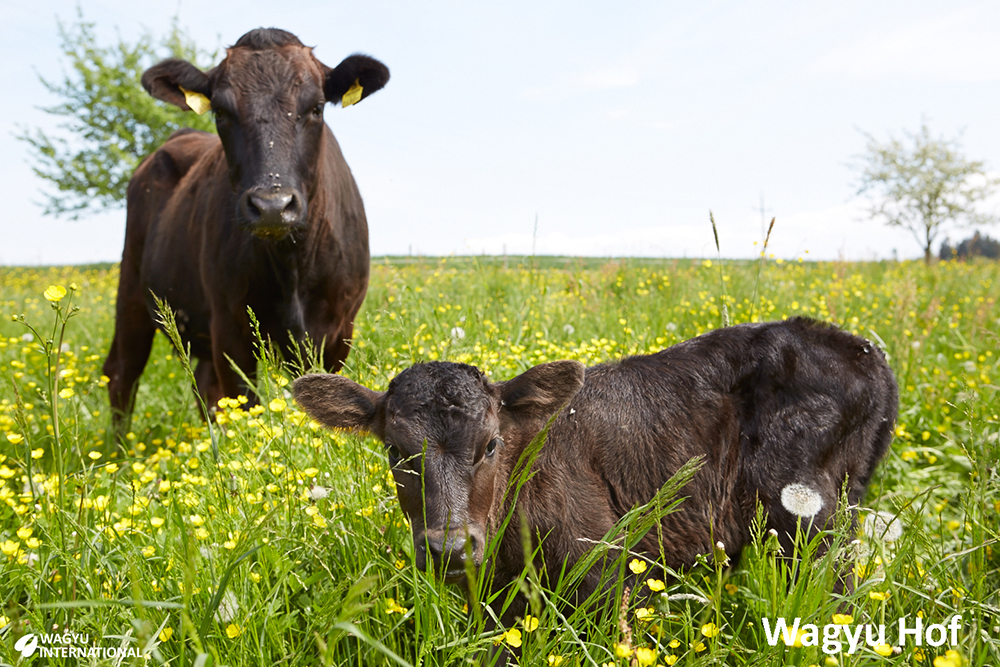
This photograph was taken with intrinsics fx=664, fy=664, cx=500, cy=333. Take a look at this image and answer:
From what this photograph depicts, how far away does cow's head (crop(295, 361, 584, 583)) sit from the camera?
7.24 feet

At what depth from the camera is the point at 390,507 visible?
288 centimetres

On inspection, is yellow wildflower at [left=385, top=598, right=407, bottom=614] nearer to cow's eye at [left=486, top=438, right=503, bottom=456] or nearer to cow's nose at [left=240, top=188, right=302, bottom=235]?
cow's eye at [left=486, top=438, right=503, bottom=456]

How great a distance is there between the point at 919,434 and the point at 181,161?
6812mm

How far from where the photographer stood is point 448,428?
2371 mm

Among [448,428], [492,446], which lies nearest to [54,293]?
[448,428]

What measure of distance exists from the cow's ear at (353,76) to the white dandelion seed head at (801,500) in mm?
3845

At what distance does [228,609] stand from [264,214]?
2.40 meters

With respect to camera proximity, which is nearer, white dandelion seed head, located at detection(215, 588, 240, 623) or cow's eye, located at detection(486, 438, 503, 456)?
white dandelion seed head, located at detection(215, 588, 240, 623)

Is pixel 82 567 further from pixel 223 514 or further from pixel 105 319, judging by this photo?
pixel 105 319

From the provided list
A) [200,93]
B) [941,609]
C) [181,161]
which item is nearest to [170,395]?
[181,161]

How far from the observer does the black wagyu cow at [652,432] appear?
245cm

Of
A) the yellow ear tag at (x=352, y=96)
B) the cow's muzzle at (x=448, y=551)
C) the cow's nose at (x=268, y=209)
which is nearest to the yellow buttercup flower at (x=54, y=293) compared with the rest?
the cow's muzzle at (x=448, y=551)

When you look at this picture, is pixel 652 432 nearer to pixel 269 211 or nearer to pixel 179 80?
pixel 269 211

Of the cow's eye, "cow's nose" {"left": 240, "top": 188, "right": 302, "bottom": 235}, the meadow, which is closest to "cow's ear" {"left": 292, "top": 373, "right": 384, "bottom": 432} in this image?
the meadow
